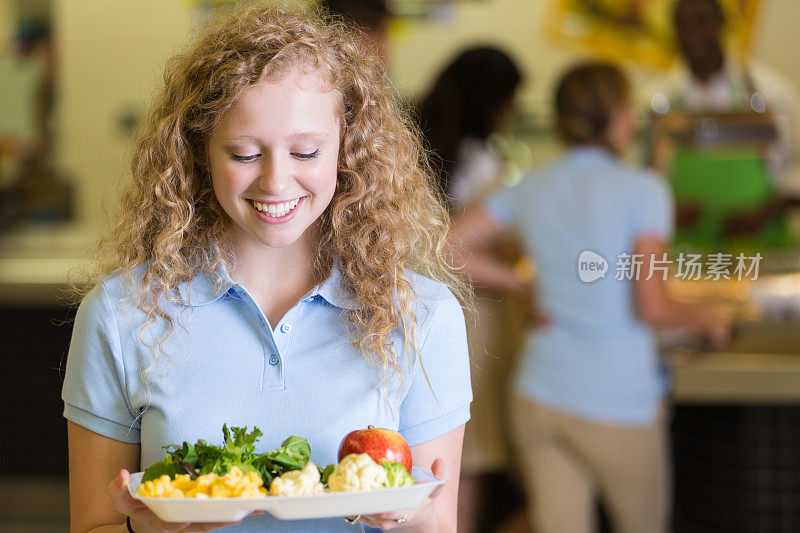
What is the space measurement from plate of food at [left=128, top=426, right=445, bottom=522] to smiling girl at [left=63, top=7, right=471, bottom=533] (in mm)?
50

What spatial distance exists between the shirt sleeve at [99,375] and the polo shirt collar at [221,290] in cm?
9

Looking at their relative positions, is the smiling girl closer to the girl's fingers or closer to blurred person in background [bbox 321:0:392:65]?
the girl's fingers

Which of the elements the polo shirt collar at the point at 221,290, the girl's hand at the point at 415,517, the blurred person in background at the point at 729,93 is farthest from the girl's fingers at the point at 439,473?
the blurred person in background at the point at 729,93

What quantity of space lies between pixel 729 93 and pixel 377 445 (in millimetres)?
2777

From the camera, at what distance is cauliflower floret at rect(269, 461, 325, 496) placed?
0.99 m

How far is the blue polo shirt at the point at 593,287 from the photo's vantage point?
237 cm

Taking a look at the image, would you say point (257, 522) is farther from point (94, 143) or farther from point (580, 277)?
point (94, 143)

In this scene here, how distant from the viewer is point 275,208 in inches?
43.3

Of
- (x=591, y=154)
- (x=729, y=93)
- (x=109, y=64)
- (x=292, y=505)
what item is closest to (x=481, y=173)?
(x=591, y=154)

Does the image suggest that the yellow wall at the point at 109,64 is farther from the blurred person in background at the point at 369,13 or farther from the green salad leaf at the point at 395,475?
the green salad leaf at the point at 395,475

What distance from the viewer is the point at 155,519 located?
1.01 metres

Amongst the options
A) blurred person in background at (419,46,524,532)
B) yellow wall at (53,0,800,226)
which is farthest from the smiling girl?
yellow wall at (53,0,800,226)

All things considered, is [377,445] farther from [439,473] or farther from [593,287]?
[593,287]

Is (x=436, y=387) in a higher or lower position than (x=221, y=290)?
lower
